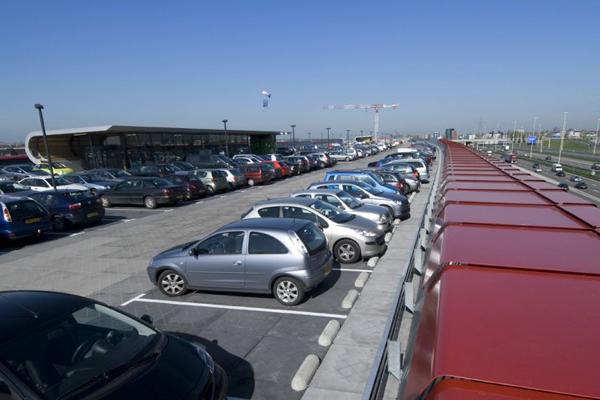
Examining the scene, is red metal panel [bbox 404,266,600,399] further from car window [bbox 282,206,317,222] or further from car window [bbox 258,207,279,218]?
car window [bbox 258,207,279,218]

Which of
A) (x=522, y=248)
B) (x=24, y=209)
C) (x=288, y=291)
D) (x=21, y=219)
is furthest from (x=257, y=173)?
(x=522, y=248)

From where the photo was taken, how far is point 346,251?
9289mm

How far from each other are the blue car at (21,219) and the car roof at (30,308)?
32.1 feet

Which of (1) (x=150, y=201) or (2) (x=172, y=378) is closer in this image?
(2) (x=172, y=378)

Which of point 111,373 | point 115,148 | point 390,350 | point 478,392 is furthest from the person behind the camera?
point 115,148

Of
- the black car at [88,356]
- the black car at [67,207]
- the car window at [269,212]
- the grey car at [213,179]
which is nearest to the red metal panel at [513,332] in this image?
the black car at [88,356]

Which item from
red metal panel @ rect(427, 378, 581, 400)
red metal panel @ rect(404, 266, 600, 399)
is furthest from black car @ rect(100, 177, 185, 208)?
red metal panel @ rect(427, 378, 581, 400)

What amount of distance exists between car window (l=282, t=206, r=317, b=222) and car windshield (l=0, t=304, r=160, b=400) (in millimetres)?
5726

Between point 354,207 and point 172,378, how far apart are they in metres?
8.48

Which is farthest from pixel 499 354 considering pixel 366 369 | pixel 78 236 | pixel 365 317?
pixel 78 236

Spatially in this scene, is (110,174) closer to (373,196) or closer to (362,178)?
(362,178)

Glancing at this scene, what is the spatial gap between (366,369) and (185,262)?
14.1 ft

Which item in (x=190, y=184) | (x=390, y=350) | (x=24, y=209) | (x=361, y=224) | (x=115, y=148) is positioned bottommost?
(x=190, y=184)

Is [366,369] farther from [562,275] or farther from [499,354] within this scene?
[499,354]
